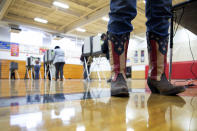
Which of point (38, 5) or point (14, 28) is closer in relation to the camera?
point (38, 5)

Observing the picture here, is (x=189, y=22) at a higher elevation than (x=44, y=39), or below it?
below

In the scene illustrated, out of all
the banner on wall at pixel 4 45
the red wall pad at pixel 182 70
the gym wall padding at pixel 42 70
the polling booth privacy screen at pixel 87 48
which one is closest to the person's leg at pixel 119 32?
the polling booth privacy screen at pixel 87 48

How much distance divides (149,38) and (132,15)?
0.45 feet

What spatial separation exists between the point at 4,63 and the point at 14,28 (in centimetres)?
168

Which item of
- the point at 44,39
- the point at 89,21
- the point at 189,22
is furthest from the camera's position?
the point at 44,39

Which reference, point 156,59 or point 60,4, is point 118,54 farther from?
point 60,4

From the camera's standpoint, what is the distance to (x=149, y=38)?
665mm

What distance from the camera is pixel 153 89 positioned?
0.64 m

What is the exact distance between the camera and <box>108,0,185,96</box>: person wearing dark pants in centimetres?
57

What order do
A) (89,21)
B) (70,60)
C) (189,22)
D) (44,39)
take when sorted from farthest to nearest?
(70,60)
(44,39)
(89,21)
(189,22)

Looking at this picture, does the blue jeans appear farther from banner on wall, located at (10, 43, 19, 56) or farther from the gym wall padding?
banner on wall, located at (10, 43, 19, 56)

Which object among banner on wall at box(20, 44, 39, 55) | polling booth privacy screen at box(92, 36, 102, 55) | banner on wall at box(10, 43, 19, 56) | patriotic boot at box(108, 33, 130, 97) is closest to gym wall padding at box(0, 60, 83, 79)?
banner on wall at box(10, 43, 19, 56)

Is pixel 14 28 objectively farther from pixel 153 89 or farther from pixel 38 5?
pixel 153 89

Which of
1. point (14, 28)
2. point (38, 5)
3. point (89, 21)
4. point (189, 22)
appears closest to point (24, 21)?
point (14, 28)
